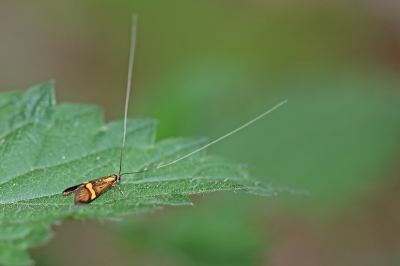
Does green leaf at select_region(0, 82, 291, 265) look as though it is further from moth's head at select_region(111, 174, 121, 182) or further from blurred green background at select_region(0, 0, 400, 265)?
blurred green background at select_region(0, 0, 400, 265)

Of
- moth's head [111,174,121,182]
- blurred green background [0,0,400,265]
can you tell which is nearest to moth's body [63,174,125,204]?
moth's head [111,174,121,182]

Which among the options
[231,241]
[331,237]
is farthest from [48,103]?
[331,237]

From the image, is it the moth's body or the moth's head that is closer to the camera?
the moth's body

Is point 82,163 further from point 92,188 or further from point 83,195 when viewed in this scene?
point 83,195

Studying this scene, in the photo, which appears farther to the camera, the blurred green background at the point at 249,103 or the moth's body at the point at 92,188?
the blurred green background at the point at 249,103

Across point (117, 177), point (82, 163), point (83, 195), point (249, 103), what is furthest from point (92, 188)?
point (249, 103)

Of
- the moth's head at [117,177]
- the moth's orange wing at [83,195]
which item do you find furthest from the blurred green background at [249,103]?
the moth's orange wing at [83,195]

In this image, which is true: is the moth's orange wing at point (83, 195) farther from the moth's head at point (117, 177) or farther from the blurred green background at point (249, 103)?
the blurred green background at point (249, 103)
